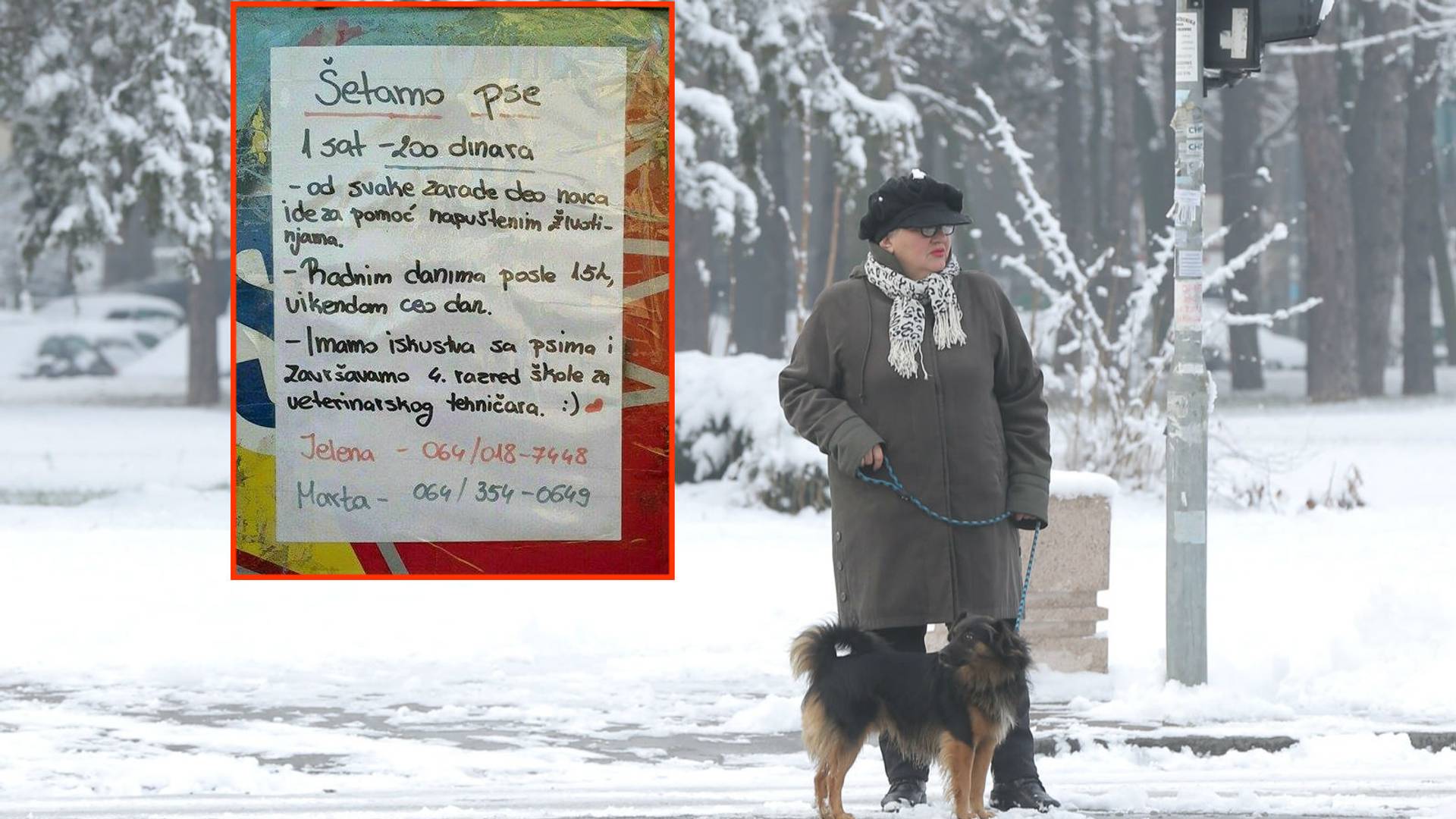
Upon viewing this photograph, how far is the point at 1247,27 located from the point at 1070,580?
2.45m

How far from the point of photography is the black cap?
621 cm

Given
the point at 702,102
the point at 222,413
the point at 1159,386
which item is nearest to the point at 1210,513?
the point at 1159,386

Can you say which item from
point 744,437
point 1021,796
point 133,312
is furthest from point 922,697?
point 133,312

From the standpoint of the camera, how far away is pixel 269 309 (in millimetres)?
6305

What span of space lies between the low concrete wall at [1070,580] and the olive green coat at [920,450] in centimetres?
272

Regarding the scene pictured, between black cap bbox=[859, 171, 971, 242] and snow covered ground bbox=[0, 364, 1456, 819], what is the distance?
1757mm

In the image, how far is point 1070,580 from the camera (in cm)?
911

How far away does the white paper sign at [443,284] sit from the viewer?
20.4 feet

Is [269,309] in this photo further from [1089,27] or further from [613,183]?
[1089,27]

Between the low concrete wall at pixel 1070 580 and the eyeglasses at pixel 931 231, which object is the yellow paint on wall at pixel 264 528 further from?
the low concrete wall at pixel 1070 580

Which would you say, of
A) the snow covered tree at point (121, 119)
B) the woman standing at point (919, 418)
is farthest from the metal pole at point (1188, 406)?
the snow covered tree at point (121, 119)

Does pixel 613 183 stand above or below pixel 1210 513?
above

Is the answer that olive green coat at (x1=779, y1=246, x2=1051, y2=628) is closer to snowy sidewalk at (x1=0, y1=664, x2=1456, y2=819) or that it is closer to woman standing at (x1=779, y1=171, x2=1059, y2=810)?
woman standing at (x1=779, y1=171, x2=1059, y2=810)

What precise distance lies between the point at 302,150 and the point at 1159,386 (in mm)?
13984
